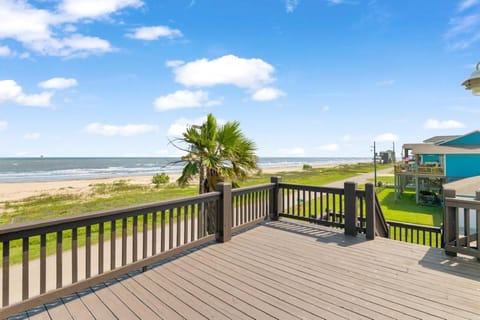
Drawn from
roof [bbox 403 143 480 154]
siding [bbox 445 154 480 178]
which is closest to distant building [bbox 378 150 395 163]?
roof [bbox 403 143 480 154]

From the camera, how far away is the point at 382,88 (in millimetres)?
15953

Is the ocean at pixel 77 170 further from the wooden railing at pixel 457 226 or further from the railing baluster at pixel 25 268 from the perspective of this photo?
the wooden railing at pixel 457 226

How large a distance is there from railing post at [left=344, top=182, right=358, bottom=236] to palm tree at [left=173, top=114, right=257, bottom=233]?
89.0 inches

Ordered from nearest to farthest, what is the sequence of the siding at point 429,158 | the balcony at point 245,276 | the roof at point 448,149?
the balcony at point 245,276 → the roof at point 448,149 → the siding at point 429,158

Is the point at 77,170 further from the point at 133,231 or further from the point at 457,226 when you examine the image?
the point at 457,226

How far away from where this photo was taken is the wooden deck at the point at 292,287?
7.47 ft

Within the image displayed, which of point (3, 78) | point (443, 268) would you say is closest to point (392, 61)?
point (443, 268)

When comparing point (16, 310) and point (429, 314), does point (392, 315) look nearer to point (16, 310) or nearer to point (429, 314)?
point (429, 314)

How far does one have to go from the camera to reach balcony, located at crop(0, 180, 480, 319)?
7.43 ft

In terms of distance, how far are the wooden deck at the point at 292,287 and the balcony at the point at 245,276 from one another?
11 mm

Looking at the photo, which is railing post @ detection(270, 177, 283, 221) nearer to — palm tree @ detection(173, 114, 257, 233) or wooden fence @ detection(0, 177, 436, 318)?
wooden fence @ detection(0, 177, 436, 318)

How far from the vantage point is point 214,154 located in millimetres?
5625

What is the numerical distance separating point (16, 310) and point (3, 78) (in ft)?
73.0

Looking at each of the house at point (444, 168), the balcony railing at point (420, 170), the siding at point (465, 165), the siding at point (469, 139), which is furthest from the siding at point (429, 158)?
the siding at point (465, 165)
